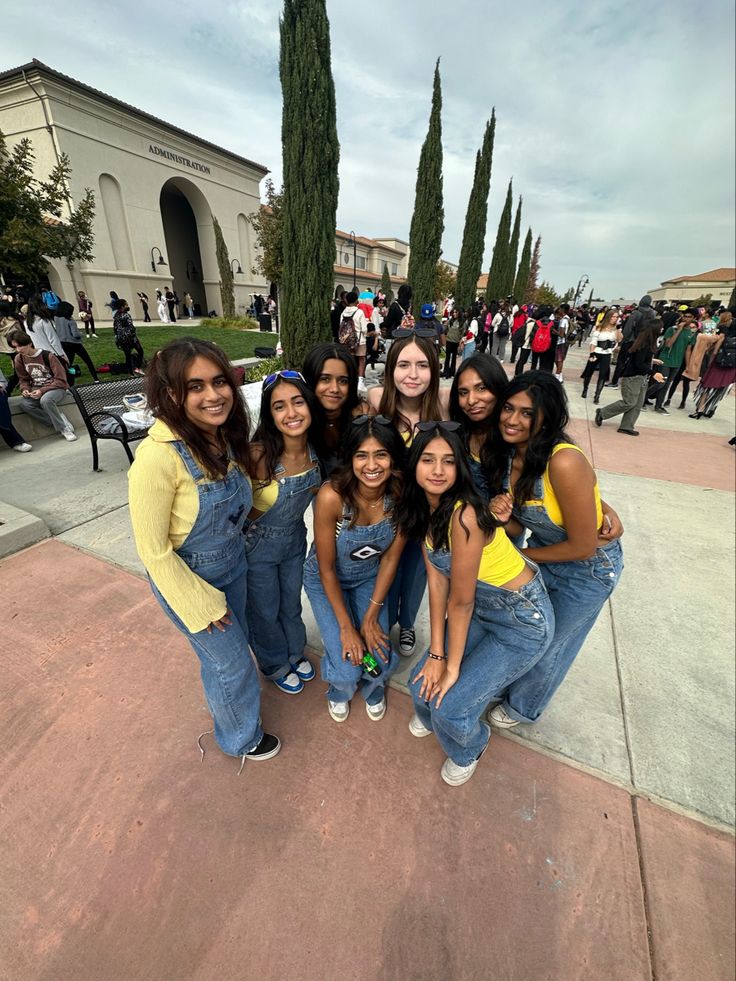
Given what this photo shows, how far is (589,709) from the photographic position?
87.4 inches

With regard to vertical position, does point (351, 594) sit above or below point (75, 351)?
below

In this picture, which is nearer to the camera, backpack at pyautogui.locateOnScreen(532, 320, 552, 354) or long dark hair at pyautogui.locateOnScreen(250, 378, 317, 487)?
long dark hair at pyautogui.locateOnScreen(250, 378, 317, 487)

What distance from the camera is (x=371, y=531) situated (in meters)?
1.99

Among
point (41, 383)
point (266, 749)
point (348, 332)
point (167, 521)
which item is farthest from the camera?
point (348, 332)

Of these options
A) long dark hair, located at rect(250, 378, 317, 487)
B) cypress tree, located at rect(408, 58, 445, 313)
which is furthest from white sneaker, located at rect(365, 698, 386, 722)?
Result: cypress tree, located at rect(408, 58, 445, 313)

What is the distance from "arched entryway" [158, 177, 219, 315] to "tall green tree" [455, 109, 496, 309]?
586 inches

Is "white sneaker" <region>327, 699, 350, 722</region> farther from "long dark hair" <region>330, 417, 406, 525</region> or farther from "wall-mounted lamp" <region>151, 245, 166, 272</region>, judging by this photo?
"wall-mounted lamp" <region>151, 245, 166, 272</region>

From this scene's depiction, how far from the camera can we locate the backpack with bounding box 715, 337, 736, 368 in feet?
24.2

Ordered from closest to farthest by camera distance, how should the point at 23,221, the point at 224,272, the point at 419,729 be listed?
1. the point at 419,729
2. the point at 23,221
3. the point at 224,272

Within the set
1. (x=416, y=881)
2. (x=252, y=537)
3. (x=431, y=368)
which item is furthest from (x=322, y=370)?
(x=416, y=881)

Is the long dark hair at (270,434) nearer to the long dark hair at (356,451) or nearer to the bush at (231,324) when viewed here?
the long dark hair at (356,451)

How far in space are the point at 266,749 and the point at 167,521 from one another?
123 centimetres

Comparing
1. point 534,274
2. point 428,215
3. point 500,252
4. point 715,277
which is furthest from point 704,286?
point 428,215

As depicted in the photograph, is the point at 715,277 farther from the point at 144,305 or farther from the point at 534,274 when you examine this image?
the point at 144,305
